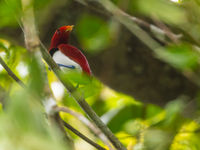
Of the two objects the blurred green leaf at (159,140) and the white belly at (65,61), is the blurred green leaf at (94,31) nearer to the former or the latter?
the white belly at (65,61)

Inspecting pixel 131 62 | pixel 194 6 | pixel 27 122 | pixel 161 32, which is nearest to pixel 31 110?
pixel 27 122

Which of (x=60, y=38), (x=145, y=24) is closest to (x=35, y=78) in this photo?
(x=60, y=38)

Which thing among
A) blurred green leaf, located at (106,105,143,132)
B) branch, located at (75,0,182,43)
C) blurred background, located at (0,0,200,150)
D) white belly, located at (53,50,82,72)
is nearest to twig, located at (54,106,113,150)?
blurred background, located at (0,0,200,150)

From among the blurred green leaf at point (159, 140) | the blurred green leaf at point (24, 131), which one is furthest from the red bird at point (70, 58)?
the blurred green leaf at point (24, 131)

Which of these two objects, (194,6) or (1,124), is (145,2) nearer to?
(1,124)

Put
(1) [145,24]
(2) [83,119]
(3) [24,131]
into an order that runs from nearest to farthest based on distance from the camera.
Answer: (3) [24,131], (2) [83,119], (1) [145,24]

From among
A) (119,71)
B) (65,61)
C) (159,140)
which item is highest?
(65,61)

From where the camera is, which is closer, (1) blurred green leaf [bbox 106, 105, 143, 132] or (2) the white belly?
(2) the white belly

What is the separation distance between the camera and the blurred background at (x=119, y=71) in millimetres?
157

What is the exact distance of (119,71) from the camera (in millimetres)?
1412

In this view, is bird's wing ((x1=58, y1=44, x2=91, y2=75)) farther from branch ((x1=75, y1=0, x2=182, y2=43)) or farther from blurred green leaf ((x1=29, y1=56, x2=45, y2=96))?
blurred green leaf ((x1=29, y1=56, x2=45, y2=96))

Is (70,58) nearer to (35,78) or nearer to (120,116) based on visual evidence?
(35,78)

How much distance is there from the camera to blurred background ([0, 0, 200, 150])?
157 millimetres

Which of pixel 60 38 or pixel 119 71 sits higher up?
pixel 60 38
